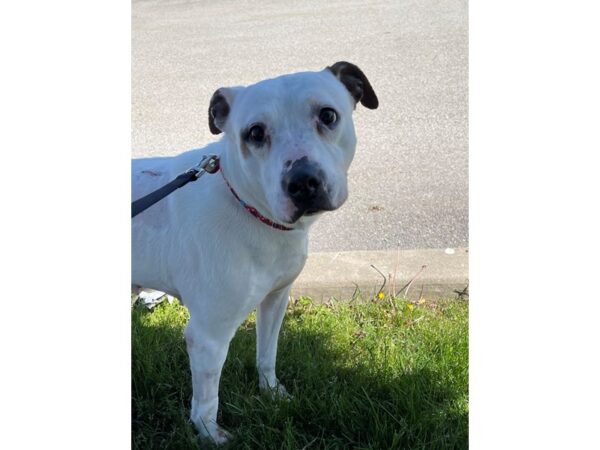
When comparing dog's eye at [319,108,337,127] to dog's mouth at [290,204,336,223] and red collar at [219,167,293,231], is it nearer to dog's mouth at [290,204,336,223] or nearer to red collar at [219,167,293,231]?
dog's mouth at [290,204,336,223]

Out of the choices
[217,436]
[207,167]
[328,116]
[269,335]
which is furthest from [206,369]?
[328,116]

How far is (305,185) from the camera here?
6.45 ft

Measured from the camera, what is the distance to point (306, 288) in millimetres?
3807

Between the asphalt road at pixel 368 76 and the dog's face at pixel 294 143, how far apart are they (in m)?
2.27

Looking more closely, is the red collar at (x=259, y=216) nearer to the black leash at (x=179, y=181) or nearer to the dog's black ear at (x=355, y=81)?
the black leash at (x=179, y=181)

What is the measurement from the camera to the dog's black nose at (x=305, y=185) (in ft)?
6.44

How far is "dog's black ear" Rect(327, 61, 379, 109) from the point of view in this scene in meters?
2.42

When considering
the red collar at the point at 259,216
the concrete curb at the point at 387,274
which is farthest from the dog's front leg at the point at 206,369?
the concrete curb at the point at 387,274

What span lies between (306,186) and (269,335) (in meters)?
1.10
